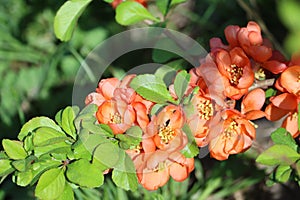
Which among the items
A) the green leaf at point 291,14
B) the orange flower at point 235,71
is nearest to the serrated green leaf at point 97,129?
the orange flower at point 235,71

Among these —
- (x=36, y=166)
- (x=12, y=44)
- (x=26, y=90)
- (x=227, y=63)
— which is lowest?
(x=26, y=90)

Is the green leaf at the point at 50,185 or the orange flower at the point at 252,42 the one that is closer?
the green leaf at the point at 50,185

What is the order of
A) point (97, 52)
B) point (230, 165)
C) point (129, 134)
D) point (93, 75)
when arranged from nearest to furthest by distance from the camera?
point (129, 134) → point (230, 165) → point (93, 75) → point (97, 52)

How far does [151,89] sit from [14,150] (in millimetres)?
239

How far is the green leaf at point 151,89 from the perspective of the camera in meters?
0.93

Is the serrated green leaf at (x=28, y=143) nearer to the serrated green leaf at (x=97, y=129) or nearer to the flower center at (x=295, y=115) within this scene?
the serrated green leaf at (x=97, y=129)

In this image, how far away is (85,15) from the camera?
2025mm

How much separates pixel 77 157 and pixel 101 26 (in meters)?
1.15

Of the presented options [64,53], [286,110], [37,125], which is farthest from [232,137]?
[64,53]

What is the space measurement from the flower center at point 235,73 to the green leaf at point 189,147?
13 centimetres

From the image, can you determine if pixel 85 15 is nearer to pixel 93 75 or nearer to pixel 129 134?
pixel 93 75

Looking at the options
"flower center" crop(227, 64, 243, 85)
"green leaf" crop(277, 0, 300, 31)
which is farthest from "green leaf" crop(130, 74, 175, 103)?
"green leaf" crop(277, 0, 300, 31)

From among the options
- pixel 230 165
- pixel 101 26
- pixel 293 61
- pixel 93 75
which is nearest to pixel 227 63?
pixel 293 61

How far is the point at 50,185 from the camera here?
0.88 m
